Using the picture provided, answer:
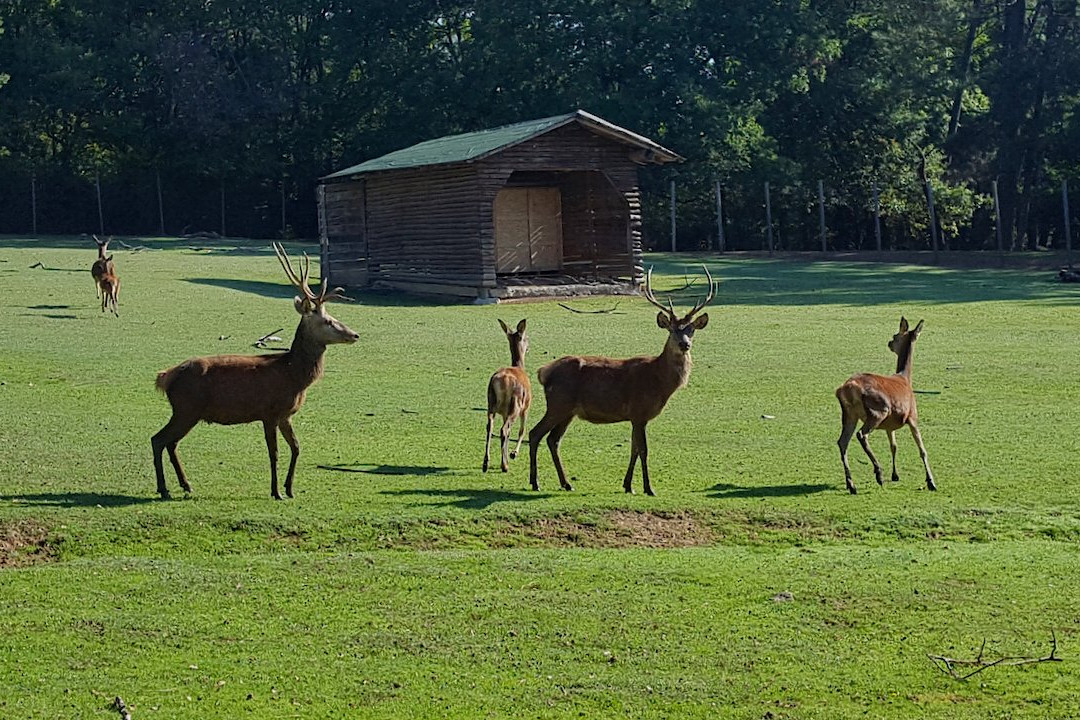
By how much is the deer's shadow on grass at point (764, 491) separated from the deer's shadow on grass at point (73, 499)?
14.8 feet

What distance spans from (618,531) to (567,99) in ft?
146

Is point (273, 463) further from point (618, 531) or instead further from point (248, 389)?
point (618, 531)

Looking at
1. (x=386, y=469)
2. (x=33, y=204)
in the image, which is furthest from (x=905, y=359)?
Result: (x=33, y=204)

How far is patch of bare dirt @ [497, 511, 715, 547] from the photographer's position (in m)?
11.1

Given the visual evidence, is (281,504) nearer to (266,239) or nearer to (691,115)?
(691,115)

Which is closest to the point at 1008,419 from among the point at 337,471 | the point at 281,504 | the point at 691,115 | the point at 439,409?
the point at 439,409

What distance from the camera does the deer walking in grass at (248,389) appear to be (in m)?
12.0

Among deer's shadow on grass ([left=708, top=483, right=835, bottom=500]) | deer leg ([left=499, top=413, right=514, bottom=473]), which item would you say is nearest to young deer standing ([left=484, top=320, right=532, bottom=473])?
deer leg ([left=499, top=413, right=514, bottom=473])

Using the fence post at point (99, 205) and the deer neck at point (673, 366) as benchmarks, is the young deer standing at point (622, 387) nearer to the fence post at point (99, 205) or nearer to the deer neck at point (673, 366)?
the deer neck at point (673, 366)

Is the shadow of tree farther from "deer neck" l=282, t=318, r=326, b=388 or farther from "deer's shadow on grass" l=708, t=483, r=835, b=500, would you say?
"deer's shadow on grass" l=708, t=483, r=835, b=500

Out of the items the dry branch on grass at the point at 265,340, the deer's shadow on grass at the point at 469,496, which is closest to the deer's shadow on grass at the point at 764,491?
the deer's shadow on grass at the point at 469,496

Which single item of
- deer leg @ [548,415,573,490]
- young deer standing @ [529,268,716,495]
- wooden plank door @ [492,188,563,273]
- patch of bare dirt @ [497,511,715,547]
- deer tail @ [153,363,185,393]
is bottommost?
patch of bare dirt @ [497,511,715,547]

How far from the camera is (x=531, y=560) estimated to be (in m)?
10.4

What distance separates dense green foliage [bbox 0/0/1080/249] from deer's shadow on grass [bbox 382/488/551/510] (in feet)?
134
